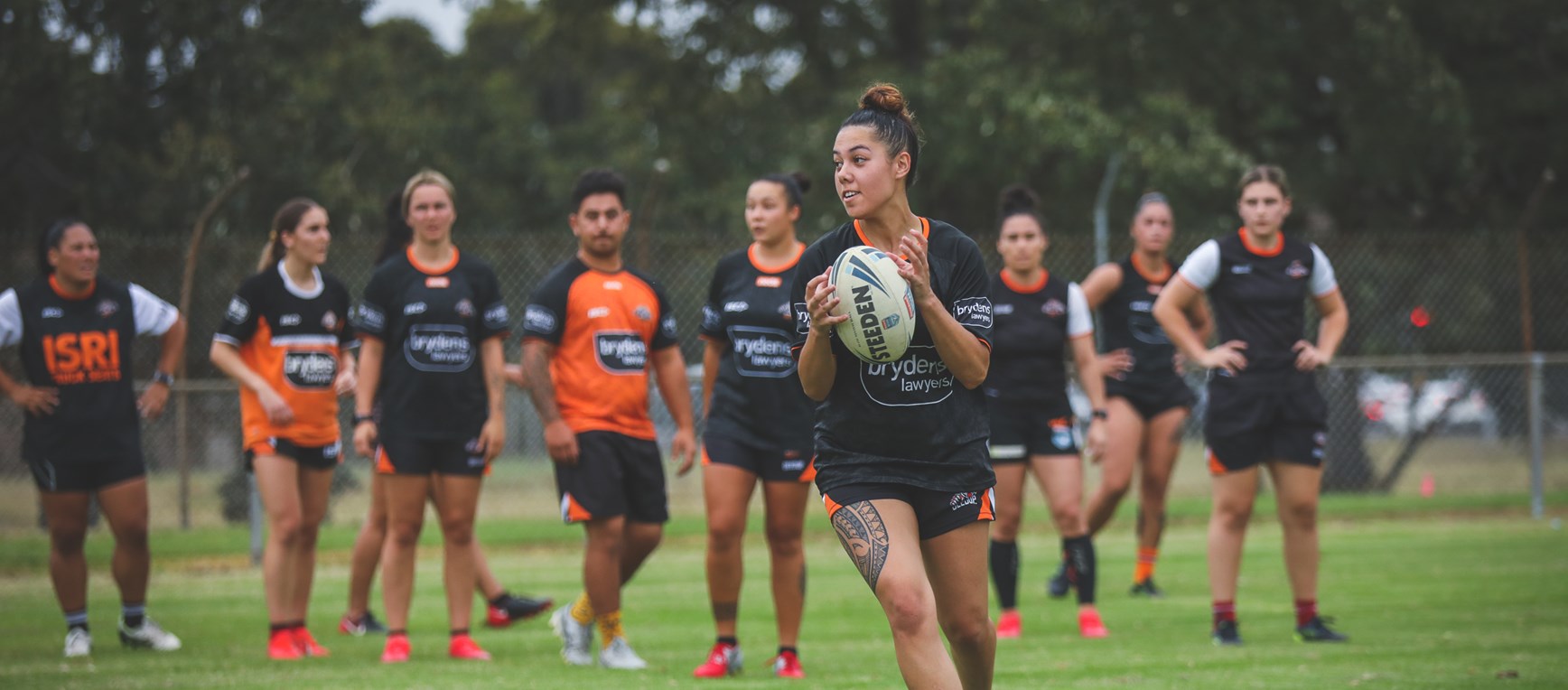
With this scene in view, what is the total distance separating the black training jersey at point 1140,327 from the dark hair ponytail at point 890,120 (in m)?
5.44

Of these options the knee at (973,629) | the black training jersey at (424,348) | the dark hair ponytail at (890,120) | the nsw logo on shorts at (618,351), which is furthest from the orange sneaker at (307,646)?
the dark hair ponytail at (890,120)

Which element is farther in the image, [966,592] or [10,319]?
[10,319]

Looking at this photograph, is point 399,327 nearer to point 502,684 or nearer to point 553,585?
point 502,684

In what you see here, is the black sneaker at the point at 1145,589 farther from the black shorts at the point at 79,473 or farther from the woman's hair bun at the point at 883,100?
the black shorts at the point at 79,473

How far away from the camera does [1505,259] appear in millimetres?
15984

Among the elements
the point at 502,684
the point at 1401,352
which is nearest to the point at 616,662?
the point at 502,684

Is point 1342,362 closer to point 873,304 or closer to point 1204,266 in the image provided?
point 1204,266

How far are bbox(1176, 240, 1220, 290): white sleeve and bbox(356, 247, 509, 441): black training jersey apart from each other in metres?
3.76

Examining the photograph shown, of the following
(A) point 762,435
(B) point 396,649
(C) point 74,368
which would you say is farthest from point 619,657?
(C) point 74,368

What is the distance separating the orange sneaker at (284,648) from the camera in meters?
7.41

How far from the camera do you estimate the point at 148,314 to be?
328 inches

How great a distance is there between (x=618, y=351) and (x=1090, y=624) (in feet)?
9.90

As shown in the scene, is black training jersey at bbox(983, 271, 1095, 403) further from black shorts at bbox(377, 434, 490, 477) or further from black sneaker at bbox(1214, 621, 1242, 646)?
black shorts at bbox(377, 434, 490, 477)

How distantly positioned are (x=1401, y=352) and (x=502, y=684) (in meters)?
15.4
